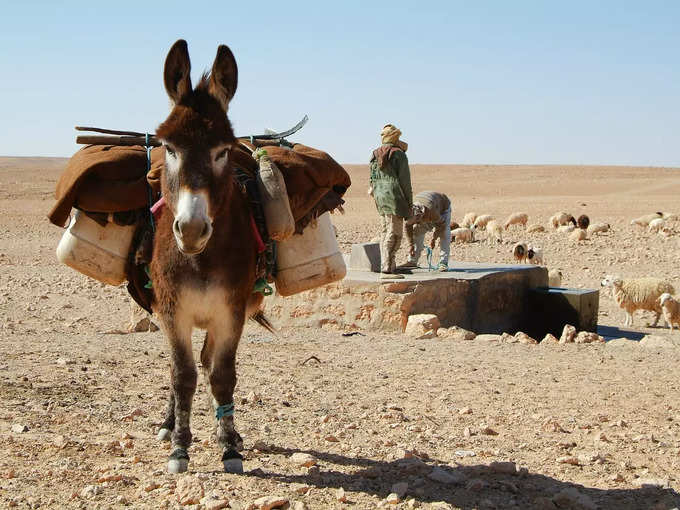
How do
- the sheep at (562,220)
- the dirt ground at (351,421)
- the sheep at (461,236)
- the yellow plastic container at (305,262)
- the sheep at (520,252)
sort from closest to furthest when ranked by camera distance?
the dirt ground at (351,421) < the yellow plastic container at (305,262) < the sheep at (520,252) < the sheep at (461,236) < the sheep at (562,220)

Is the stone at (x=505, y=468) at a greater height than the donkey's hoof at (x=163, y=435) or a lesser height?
greater

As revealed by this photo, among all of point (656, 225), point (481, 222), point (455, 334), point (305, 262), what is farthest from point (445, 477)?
point (481, 222)

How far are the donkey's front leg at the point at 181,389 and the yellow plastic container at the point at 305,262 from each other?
1058mm

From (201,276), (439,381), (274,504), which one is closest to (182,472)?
(274,504)

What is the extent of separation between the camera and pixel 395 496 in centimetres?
466

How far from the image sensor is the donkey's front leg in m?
5.00

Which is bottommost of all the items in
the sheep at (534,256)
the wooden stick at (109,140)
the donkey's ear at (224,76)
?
the sheep at (534,256)

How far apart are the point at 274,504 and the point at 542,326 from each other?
909 cm

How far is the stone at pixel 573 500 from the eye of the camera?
458 centimetres

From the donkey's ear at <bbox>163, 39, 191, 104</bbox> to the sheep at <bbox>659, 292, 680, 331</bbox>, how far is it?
1112cm

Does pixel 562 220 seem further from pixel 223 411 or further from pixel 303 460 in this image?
pixel 223 411

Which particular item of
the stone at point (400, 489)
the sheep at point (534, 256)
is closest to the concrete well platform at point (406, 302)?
the stone at point (400, 489)

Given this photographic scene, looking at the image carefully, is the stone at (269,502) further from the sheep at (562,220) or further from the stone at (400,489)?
the sheep at (562,220)

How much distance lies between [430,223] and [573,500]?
861cm
